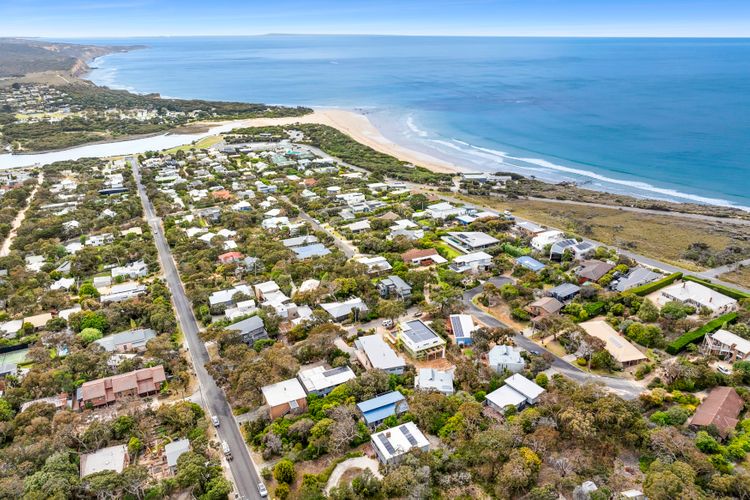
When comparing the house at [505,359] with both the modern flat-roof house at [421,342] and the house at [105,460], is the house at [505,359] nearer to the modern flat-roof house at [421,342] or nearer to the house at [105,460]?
the modern flat-roof house at [421,342]

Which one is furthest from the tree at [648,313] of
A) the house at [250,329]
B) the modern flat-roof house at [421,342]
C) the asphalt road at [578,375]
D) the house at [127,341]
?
the house at [127,341]

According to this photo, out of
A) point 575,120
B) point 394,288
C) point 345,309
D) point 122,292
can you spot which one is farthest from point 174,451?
point 575,120

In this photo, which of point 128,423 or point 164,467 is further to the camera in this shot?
point 128,423

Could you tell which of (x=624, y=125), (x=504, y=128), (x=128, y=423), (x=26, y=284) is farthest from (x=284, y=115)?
(x=128, y=423)

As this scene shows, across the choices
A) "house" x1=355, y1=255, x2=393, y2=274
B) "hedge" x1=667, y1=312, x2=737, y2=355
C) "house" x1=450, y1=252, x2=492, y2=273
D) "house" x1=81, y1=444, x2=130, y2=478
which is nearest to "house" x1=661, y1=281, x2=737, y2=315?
"hedge" x1=667, y1=312, x2=737, y2=355

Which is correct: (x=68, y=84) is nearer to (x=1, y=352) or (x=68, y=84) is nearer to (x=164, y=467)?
(x=1, y=352)

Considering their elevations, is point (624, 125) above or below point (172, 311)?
above

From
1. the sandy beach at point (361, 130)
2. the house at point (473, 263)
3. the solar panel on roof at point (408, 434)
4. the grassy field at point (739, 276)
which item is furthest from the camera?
the sandy beach at point (361, 130)
